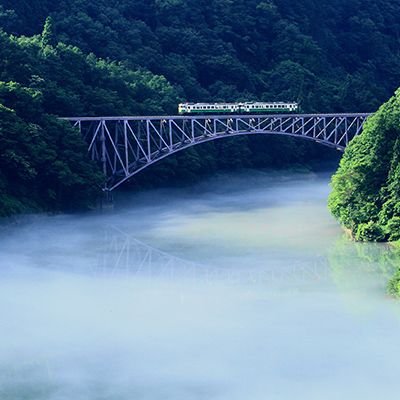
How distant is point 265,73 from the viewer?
105 meters

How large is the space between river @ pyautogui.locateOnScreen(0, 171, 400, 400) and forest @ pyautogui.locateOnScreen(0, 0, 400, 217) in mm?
3437

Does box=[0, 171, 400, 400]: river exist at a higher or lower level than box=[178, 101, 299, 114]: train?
lower

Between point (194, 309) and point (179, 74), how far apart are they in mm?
55758

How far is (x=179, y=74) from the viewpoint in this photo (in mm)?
95312

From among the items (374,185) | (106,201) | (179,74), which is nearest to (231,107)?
(106,201)

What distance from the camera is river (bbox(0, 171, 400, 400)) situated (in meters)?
33.1

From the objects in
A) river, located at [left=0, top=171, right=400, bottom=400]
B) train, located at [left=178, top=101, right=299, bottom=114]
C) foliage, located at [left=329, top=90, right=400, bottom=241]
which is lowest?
river, located at [left=0, top=171, right=400, bottom=400]

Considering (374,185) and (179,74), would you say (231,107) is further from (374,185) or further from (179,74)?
(374,185)

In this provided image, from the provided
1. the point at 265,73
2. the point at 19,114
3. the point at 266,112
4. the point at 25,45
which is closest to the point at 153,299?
the point at 19,114

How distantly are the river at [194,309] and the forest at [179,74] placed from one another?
135 inches

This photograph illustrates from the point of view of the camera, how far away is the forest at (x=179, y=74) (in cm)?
6309

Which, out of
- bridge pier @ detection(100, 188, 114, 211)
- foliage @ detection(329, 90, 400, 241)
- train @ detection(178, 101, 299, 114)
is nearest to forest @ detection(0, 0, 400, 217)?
foliage @ detection(329, 90, 400, 241)

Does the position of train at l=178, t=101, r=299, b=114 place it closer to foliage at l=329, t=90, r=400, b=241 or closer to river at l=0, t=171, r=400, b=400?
river at l=0, t=171, r=400, b=400

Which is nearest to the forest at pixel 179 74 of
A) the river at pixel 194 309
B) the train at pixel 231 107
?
the train at pixel 231 107
